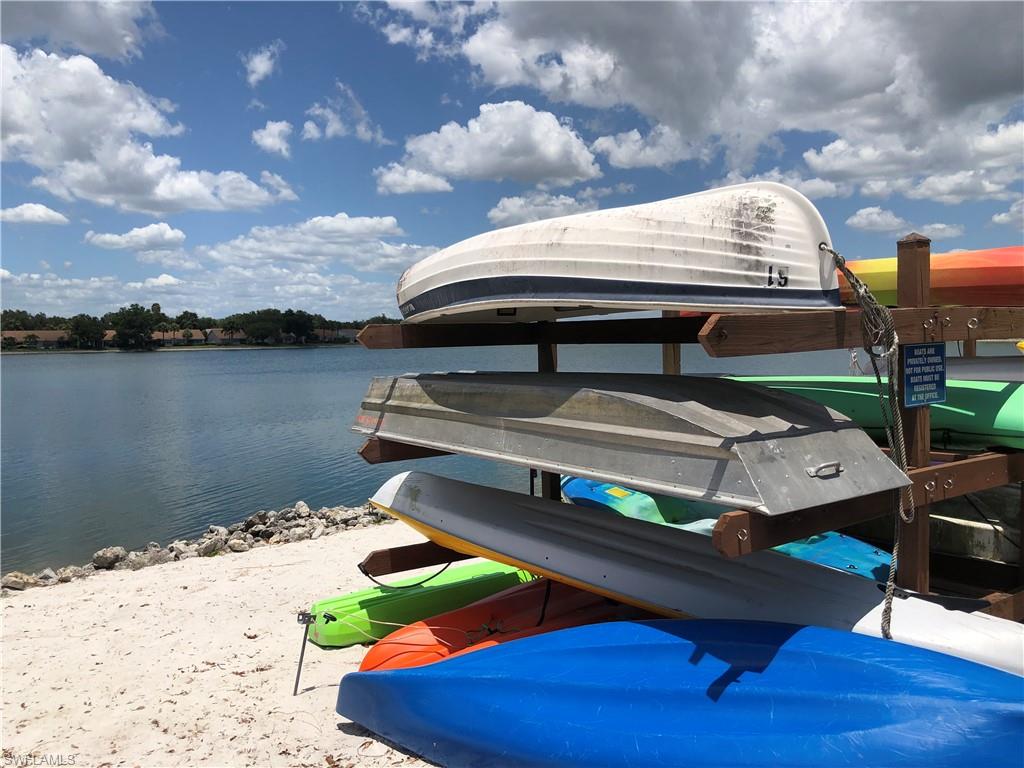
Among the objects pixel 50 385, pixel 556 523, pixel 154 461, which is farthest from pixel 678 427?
pixel 50 385

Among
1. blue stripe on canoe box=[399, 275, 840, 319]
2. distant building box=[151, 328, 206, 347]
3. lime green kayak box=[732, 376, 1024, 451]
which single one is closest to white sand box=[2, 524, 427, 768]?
blue stripe on canoe box=[399, 275, 840, 319]

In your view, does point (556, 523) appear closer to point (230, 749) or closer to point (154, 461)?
point (230, 749)

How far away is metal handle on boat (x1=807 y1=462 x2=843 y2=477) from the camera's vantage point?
2.86 m

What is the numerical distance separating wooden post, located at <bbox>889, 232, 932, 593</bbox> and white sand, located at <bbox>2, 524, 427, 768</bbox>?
8.81ft

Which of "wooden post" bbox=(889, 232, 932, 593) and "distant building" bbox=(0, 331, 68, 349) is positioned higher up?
"distant building" bbox=(0, 331, 68, 349)

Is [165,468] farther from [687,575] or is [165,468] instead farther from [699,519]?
[687,575]

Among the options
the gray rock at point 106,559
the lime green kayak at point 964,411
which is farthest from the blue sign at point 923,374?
the gray rock at point 106,559

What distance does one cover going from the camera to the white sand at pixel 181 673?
4031 mm

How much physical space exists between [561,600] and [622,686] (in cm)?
134

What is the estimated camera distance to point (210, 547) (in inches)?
389

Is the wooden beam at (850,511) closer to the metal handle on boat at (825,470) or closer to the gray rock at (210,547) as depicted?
the metal handle on boat at (825,470)

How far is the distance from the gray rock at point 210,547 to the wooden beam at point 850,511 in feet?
28.8

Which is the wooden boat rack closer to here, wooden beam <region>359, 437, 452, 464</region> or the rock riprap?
wooden beam <region>359, 437, 452, 464</region>

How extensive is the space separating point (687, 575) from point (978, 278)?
2.65 m
